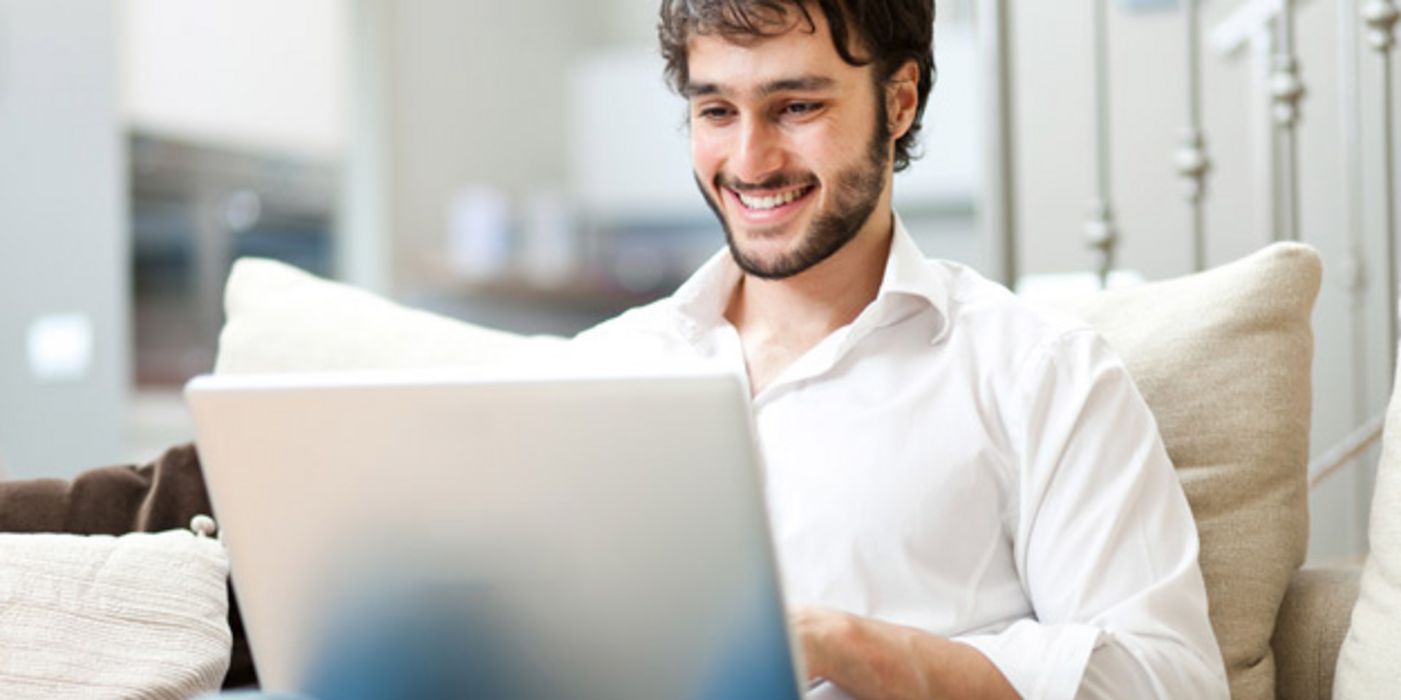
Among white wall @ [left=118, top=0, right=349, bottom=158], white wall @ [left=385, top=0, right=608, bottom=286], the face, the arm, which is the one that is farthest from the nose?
white wall @ [left=385, top=0, right=608, bottom=286]

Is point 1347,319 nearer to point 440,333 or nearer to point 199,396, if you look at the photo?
point 440,333

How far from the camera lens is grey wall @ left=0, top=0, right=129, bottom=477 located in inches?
152

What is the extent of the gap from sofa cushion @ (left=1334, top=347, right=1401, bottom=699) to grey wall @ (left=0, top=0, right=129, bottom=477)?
3127mm

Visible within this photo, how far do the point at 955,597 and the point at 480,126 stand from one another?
5239 mm

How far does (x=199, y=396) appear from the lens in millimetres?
1071

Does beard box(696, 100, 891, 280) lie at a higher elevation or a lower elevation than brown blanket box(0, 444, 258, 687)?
higher

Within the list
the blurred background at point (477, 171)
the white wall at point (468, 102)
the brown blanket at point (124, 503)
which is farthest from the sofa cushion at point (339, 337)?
the white wall at point (468, 102)

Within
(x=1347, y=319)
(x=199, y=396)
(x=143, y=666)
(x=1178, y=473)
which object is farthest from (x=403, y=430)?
(x=1347, y=319)

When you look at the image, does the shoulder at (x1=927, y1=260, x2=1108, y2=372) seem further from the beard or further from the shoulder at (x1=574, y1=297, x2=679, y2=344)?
the shoulder at (x1=574, y1=297, x2=679, y2=344)

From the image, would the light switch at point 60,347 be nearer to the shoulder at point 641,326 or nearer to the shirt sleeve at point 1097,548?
the shoulder at point 641,326

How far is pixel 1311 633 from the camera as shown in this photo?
4.94 ft

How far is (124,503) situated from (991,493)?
825 millimetres

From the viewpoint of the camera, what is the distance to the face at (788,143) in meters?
1.54

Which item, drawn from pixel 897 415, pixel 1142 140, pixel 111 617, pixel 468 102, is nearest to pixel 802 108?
pixel 897 415
